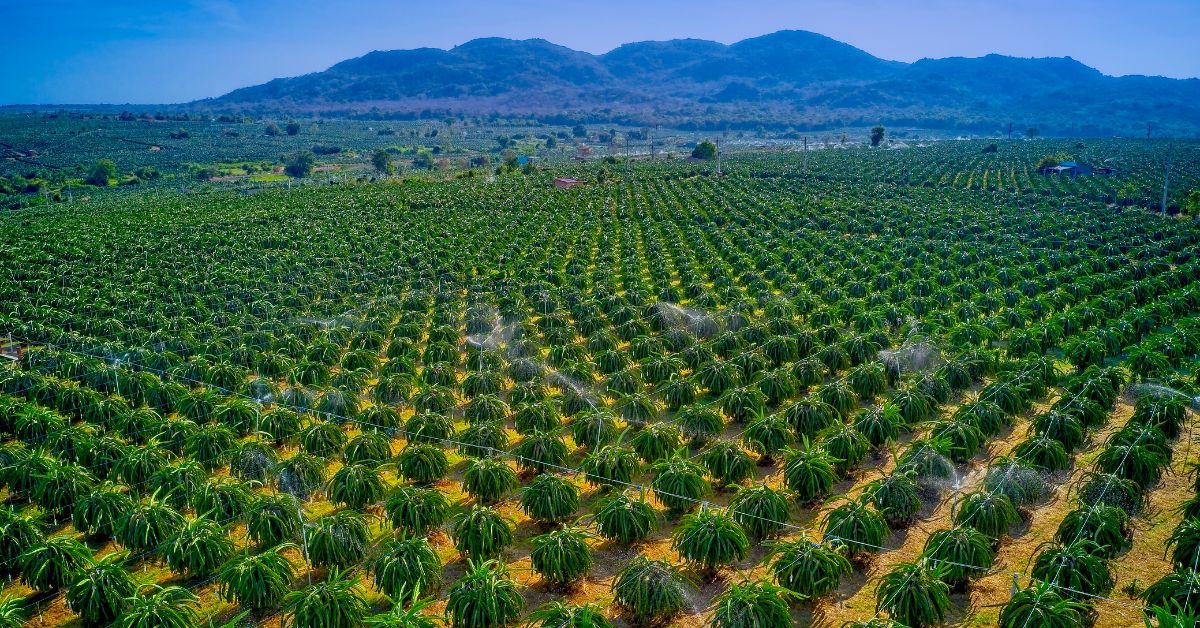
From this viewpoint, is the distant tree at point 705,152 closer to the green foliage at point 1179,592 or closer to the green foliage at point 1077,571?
the green foliage at point 1077,571

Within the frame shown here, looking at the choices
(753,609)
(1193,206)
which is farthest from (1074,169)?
(753,609)

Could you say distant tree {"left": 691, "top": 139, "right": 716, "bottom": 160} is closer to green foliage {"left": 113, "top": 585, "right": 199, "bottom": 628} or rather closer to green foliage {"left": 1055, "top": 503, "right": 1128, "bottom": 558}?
green foliage {"left": 1055, "top": 503, "right": 1128, "bottom": 558}

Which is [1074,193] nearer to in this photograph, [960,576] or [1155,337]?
[1155,337]

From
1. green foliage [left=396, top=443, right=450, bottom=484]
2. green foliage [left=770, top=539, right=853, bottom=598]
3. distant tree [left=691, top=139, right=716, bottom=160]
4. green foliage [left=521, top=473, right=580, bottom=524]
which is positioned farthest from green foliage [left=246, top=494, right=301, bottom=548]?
distant tree [left=691, top=139, right=716, bottom=160]

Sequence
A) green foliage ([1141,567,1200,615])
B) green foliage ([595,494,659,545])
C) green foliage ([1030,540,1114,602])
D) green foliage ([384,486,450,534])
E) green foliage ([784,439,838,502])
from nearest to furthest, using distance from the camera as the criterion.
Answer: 1. green foliage ([1141,567,1200,615])
2. green foliage ([1030,540,1114,602])
3. green foliage ([595,494,659,545])
4. green foliage ([384,486,450,534])
5. green foliage ([784,439,838,502])

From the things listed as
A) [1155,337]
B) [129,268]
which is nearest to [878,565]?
[1155,337]
